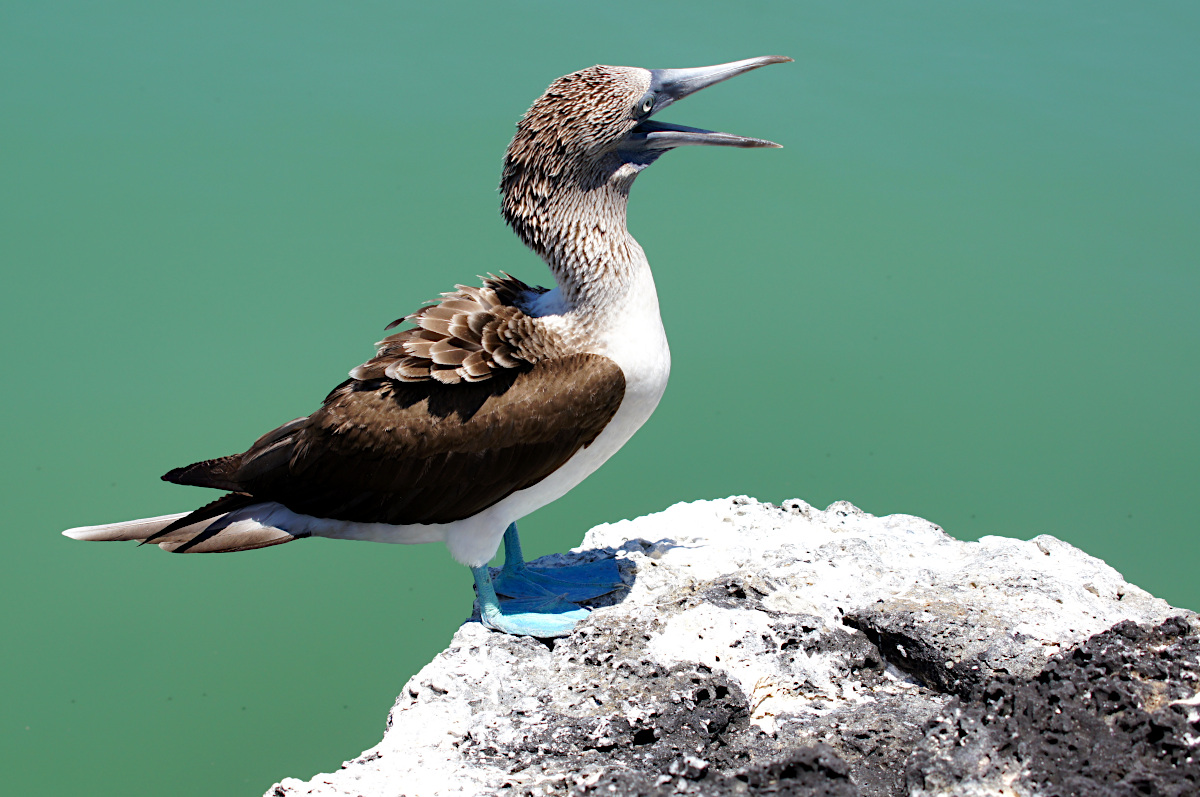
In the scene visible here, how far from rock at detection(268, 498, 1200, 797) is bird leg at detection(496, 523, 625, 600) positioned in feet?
0.25

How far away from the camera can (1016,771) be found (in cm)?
241

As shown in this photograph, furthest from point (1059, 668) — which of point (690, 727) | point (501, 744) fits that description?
point (501, 744)

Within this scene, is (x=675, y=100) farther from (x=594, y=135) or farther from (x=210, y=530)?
(x=210, y=530)

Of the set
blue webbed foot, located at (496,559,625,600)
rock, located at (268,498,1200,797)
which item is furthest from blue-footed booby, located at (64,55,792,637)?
rock, located at (268,498,1200,797)

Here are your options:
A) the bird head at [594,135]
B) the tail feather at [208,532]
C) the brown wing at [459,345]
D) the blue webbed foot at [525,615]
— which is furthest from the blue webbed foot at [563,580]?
the bird head at [594,135]

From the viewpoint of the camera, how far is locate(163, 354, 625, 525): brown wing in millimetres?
3393

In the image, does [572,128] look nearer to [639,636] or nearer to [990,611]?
[639,636]

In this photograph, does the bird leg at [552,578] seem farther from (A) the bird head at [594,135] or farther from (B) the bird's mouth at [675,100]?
(B) the bird's mouth at [675,100]

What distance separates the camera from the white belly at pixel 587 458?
11.5ft

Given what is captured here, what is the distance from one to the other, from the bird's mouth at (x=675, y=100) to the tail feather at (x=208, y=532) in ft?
6.21

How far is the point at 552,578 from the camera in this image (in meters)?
4.13

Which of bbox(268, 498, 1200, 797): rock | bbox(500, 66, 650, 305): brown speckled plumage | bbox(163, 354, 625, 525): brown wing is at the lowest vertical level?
bbox(268, 498, 1200, 797): rock

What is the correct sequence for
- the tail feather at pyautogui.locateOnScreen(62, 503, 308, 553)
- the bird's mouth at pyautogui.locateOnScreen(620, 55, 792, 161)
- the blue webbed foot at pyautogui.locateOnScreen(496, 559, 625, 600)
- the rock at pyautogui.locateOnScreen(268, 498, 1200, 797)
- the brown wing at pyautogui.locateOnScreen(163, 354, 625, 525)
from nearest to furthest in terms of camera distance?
the rock at pyautogui.locateOnScreen(268, 498, 1200, 797), the brown wing at pyautogui.locateOnScreen(163, 354, 625, 525), the bird's mouth at pyautogui.locateOnScreen(620, 55, 792, 161), the tail feather at pyautogui.locateOnScreen(62, 503, 308, 553), the blue webbed foot at pyautogui.locateOnScreen(496, 559, 625, 600)

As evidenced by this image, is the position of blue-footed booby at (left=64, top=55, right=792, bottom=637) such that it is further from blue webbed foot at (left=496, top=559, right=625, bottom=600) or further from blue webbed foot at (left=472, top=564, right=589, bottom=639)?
blue webbed foot at (left=496, top=559, right=625, bottom=600)
